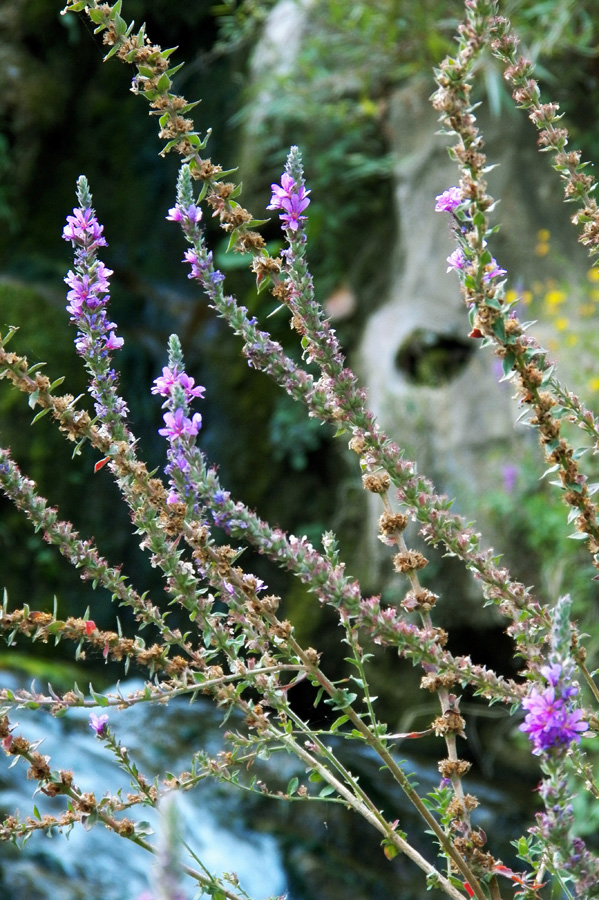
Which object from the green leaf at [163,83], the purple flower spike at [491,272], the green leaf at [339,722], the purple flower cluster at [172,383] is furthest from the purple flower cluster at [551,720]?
the green leaf at [163,83]

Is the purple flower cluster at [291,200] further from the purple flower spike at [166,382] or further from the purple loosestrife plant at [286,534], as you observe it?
the purple flower spike at [166,382]

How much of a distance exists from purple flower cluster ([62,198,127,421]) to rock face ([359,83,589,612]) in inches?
136

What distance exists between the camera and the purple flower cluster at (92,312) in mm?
1033

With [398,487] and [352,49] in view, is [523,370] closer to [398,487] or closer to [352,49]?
[398,487]

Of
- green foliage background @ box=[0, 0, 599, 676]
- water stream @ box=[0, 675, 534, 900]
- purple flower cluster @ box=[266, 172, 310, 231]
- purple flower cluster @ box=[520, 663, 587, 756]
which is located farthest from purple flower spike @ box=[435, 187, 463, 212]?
green foliage background @ box=[0, 0, 599, 676]

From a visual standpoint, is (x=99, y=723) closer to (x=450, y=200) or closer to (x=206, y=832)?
(x=450, y=200)

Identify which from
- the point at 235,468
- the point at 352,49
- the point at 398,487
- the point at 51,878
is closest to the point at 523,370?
the point at 398,487

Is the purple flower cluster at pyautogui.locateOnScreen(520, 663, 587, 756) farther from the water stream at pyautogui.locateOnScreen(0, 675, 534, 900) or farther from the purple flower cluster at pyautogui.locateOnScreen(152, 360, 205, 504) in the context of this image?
the water stream at pyautogui.locateOnScreen(0, 675, 534, 900)

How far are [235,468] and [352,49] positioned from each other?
8.24 feet

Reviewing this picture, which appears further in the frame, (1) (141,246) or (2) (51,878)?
(1) (141,246)

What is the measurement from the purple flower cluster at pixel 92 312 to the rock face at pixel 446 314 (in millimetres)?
3463

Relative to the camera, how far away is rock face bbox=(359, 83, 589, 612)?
4.62m

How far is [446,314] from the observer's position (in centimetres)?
505

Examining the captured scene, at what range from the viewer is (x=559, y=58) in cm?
505
